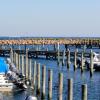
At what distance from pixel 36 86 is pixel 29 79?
315cm

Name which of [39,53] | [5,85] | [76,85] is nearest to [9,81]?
[5,85]

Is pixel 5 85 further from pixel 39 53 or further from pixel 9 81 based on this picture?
pixel 39 53

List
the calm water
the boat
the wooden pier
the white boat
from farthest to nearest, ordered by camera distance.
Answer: the wooden pier < the boat < the white boat < the calm water

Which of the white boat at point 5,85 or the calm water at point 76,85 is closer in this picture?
the calm water at point 76,85

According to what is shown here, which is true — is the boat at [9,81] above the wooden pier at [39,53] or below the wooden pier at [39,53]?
above

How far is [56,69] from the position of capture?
2901 inches

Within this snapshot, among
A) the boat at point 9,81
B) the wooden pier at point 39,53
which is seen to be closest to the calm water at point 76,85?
the boat at point 9,81

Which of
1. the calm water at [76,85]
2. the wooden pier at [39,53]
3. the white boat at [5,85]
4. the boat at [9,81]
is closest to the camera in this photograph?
the calm water at [76,85]

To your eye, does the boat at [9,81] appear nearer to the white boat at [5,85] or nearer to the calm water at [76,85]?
the white boat at [5,85]

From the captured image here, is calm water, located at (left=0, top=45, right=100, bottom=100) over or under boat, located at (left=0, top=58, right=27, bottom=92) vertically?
under

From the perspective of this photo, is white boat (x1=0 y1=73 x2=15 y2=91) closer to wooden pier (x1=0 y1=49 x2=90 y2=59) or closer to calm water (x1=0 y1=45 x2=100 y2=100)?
calm water (x1=0 y1=45 x2=100 y2=100)

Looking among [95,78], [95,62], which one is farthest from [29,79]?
[95,62]

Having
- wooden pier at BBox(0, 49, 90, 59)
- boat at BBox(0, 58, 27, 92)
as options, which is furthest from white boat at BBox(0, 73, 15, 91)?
wooden pier at BBox(0, 49, 90, 59)

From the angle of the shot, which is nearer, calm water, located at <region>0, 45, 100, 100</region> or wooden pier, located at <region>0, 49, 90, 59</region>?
calm water, located at <region>0, 45, 100, 100</region>
